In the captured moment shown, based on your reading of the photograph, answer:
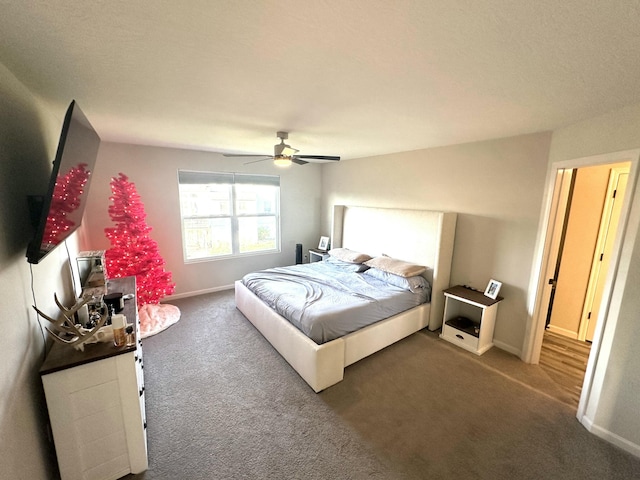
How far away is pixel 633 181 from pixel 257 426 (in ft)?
10.6

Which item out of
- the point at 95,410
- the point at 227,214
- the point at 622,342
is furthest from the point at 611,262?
the point at 227,214

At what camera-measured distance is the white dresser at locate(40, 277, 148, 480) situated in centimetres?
138

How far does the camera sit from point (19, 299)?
1318 mm

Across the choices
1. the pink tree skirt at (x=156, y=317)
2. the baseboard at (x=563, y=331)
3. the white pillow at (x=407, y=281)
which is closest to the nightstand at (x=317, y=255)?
the white pillow at (x=407, y=281)

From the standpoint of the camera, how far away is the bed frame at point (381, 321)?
2.36 meters

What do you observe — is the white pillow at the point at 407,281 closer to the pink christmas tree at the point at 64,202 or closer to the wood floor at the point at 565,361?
the wood floor at the point at 565,361

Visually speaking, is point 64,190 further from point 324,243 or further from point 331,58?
point 324,243

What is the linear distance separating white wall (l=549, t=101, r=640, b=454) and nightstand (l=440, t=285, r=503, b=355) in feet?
3.08

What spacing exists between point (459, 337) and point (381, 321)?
1.01 meters

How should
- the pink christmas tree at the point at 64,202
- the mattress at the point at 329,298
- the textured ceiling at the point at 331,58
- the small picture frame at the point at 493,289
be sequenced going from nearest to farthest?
the textured ceiling at the point at 331,58 < the pink christmas tree at the point at 64,202 < the mattress at the point at 329,298 < the small picture frame at the point at 493,289

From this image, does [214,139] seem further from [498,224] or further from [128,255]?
[498,224]

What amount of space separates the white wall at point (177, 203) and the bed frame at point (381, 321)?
1071mm

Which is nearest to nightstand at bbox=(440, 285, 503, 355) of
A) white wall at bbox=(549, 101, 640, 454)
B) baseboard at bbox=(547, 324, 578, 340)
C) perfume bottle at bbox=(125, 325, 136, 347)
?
white wall at bbox=(549, 101, 640, 454)

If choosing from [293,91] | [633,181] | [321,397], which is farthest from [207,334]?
[633,181]
